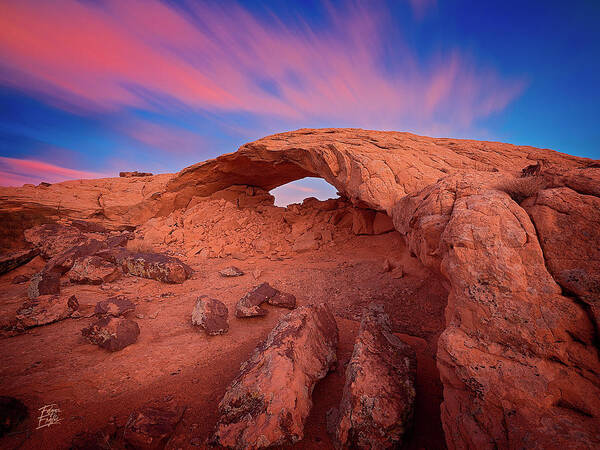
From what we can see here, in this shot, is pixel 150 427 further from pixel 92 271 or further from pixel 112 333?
pixel 92 271

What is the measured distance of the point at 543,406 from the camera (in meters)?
1.26

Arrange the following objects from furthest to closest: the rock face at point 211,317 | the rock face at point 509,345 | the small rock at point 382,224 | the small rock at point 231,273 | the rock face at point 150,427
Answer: the small rock at point 382,224
the small rock at point 231,273
the rock face at point 211,317
the rock face at point 150,427
the rock face at point 509,345

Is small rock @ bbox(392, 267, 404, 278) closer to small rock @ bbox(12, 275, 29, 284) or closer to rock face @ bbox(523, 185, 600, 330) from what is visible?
rock face @ bbox(523, 185, 600, 330)

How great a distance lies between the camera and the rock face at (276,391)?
175cm

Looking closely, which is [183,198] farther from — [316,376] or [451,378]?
[451,378]

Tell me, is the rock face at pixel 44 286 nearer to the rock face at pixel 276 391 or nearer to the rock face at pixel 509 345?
the rock face at pixel 276 391

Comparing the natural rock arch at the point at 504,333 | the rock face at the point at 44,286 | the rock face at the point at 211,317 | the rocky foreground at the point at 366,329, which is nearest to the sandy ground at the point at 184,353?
the rocky foreground at the point at 366,329

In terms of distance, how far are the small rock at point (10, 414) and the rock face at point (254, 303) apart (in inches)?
86.5

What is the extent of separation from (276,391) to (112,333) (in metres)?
2.47

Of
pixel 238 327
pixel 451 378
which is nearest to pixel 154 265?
pixel 238 327

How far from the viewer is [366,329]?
2.46 m

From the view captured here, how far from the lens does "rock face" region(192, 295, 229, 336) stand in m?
3.32

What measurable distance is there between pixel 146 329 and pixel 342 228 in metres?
5.26

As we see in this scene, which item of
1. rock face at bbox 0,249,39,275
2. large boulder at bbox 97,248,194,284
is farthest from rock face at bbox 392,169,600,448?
rock face at bbox 0,249,39,275
